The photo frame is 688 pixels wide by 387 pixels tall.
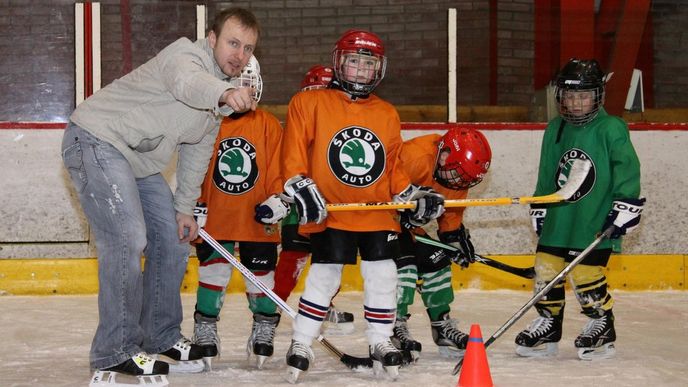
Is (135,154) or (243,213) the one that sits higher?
(135,154)

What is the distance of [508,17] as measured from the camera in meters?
6.02

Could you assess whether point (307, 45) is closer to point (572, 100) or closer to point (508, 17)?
point (508, 17)

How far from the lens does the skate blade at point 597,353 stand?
3561 mm

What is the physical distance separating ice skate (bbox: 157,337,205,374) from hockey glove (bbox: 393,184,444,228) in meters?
0.80

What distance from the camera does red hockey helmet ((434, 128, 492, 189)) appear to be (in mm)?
3471

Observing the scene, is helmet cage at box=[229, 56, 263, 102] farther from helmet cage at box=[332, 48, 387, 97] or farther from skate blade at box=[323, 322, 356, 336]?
skate blade at box=[323, 322, 356, 336]

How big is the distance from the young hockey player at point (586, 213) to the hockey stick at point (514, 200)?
0.05 m

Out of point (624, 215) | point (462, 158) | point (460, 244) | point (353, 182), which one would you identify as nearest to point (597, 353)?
point (624, 215)

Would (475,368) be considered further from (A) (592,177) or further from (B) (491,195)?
(B) (491,195)

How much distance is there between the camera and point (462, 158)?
11.4 ft

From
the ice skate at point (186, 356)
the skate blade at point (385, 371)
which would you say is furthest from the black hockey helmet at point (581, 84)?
the ice skate at point (186, 356)

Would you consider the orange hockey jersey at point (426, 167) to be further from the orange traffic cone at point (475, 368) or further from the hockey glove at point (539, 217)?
the orange traffic cone at point (475, 368)

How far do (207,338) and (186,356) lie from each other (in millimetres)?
165

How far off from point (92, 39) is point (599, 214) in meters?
2.99
